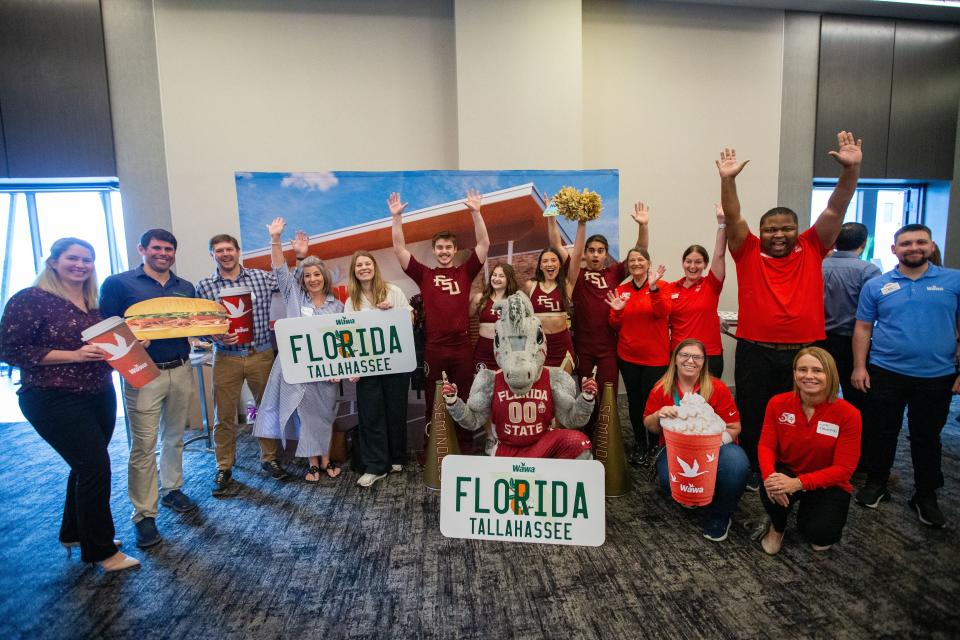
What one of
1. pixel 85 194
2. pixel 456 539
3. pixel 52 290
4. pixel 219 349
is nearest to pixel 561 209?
pixel 456 539

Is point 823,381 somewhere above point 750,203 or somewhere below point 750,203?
below

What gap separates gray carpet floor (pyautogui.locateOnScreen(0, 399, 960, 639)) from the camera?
221cm

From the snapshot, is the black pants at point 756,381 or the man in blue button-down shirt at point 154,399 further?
the black pants at point 756,381

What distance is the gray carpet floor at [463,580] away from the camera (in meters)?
2.21

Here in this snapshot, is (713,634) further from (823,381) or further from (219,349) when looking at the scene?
(219,349)

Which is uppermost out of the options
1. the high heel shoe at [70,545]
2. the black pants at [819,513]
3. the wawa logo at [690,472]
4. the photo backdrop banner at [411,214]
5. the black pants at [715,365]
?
the photo backdrop banner at [411,214]

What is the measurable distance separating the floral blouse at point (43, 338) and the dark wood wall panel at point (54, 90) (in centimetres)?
321

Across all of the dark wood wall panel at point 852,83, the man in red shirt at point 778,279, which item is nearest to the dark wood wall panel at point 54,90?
the man in red shirt at point 778,279

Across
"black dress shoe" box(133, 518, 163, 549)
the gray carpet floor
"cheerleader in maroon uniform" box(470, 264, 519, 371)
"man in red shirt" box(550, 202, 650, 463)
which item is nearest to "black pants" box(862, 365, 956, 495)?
the gray carpet floor

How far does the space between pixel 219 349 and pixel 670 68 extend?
5.60 m

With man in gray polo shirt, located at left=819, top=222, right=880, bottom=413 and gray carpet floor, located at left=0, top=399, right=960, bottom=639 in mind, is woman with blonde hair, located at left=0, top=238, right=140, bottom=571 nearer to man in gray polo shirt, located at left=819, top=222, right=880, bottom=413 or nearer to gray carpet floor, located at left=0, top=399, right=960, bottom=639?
gray carpet floor, located at left=0, top=399, right=960, bottom=639

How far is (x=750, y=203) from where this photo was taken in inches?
231

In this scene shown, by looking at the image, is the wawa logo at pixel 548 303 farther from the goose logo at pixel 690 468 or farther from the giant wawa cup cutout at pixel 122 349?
the giant wawa cup cutout at pixel 122 349

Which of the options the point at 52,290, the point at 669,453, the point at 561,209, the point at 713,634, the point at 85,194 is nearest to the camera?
the point at 713,634
